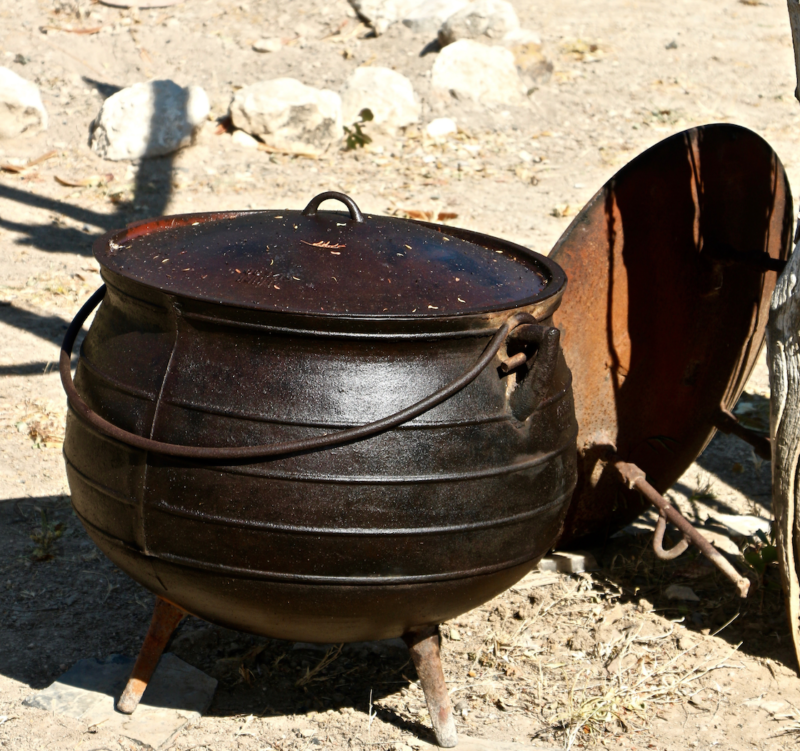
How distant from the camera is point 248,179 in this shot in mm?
7973

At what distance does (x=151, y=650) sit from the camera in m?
2.59

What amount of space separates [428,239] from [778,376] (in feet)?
4.01

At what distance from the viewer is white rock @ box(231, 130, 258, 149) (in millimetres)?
8516

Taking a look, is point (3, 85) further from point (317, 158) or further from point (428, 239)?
point (428, 239)

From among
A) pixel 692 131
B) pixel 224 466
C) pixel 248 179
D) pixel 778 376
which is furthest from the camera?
pixel 248 179

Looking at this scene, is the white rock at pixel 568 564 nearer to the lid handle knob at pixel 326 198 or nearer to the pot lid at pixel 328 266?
the pot lid at pixel 328 266

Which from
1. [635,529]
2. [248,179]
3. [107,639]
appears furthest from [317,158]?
[107,639]

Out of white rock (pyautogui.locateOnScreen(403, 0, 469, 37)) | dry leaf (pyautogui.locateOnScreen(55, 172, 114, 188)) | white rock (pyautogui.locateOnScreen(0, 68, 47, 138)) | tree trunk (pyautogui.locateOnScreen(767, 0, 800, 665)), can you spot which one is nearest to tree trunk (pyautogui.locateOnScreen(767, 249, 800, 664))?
tree trunk (pyautogui.locateOnScreen(767, 0, 800, 665))

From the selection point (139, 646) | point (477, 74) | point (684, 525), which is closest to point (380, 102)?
point (477, 74)

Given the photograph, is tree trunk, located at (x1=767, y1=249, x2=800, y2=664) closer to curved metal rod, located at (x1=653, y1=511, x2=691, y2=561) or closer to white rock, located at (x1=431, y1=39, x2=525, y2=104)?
curved metal rod, located at (x1=653, y1=511, x2=691, y2=561)

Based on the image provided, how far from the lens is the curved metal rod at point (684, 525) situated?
302 centimetres

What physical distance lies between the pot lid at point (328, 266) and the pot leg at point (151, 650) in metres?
0.94

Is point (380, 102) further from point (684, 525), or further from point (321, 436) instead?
point (321, 436)

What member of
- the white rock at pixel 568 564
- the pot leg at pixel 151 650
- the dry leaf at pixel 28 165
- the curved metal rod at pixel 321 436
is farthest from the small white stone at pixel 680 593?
the dry leaf at pixel 28 165
